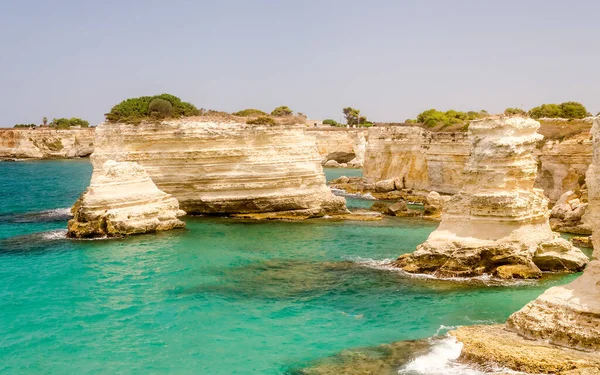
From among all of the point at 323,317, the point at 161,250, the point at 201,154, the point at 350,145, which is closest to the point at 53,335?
the point at 323,317

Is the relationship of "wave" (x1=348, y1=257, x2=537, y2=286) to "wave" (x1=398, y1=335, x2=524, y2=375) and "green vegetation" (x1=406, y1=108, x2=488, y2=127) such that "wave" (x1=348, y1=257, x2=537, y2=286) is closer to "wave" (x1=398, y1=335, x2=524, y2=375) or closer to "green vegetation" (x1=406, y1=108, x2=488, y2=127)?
"wave" (x1=398, y1=335, x2=524, y2=375)

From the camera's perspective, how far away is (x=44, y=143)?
102938 mm

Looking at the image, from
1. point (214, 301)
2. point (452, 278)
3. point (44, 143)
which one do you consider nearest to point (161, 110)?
point (214, 301)

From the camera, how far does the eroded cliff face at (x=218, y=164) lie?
1204 inches

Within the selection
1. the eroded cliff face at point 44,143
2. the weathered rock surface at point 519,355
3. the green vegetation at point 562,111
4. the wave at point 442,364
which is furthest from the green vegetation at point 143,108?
the eroded cliff face at point 44,143

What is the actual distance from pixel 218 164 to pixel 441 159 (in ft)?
56.3

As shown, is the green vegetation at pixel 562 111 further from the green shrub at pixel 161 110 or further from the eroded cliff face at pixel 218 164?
the green shrub at pixel 161 110

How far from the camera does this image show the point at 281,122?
32812mm

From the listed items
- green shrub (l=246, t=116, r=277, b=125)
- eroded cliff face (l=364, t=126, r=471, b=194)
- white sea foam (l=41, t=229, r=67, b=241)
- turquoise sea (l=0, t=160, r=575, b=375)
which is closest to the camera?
turquoise sea (l=0, t=160, r=575, b=375)

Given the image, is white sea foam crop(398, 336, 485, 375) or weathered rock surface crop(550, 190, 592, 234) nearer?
white sea foam crop(398, 336, 485, 375)

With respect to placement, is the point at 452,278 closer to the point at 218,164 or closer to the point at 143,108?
the point at 218,164

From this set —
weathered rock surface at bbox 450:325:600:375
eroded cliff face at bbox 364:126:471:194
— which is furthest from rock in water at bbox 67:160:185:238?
eroded cliff face at bbox 364:126:471:194

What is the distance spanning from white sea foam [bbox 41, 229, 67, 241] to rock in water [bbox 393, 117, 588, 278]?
49.2 feet

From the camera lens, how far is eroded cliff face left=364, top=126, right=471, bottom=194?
39438mm
